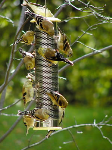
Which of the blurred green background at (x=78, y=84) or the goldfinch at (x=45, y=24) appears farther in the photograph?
the blurred green background at (x=78, y=84)

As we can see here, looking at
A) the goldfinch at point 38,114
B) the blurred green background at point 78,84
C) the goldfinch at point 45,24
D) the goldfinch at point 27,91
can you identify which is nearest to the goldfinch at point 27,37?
the goldfinch at point 45,24

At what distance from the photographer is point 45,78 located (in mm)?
2473

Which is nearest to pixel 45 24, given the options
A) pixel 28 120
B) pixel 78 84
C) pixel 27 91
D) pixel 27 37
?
pixel 27 37

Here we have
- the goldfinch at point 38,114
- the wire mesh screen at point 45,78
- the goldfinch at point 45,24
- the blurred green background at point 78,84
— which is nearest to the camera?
the goldfinch at point 45,24

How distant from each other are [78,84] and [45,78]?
7.93 m

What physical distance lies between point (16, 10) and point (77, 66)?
265cm

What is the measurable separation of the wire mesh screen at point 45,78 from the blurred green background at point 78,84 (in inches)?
98.2

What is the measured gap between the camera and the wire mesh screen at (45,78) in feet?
7.89

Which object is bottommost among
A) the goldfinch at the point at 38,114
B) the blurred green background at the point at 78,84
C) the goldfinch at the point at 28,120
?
the goldfinch at the point at 28,120

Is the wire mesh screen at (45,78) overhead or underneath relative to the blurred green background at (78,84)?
underneath

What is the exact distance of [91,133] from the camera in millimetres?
7031

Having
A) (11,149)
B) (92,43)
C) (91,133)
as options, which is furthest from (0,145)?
(92,43)

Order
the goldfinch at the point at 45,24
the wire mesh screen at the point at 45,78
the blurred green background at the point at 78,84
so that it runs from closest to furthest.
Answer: the goldfinch at the point at 45,24 < the wire mesh screen at the point at 45,78 < the blurred green background at the point at 78,84

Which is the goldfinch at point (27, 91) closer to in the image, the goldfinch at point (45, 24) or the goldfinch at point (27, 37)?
the goldfinch at point (27, 37)
